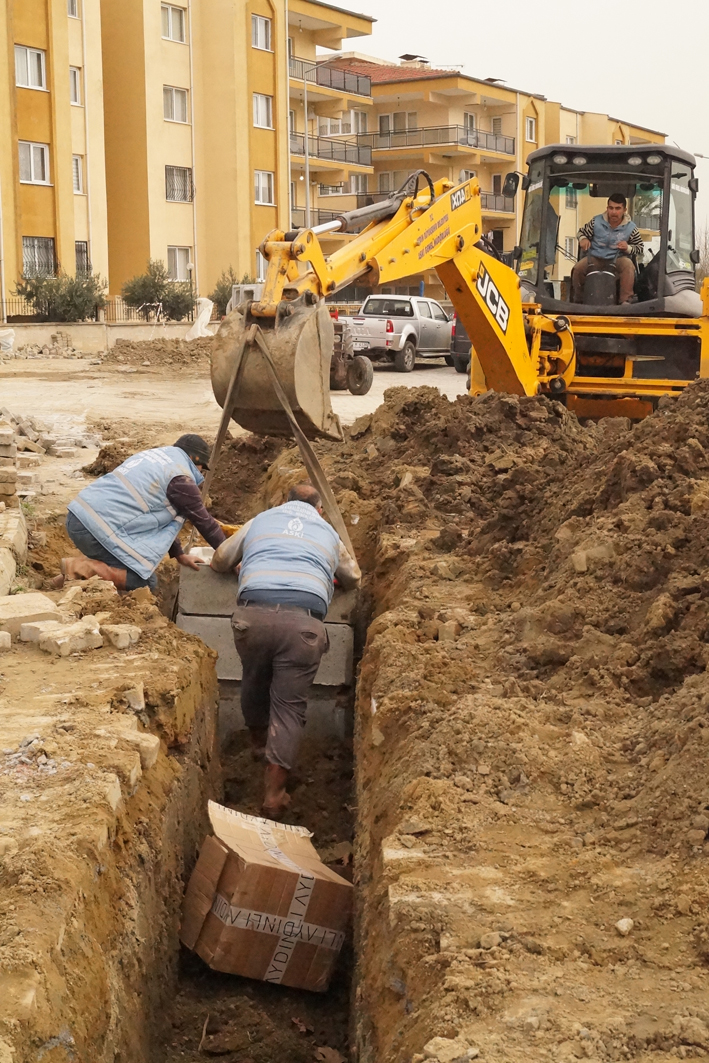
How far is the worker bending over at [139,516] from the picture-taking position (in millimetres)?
7484

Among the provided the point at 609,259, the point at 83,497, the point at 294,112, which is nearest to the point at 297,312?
the point at 83,497

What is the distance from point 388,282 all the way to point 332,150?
127ft

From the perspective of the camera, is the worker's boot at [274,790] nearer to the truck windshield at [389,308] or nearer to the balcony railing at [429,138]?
the truck windshield at [389,308]

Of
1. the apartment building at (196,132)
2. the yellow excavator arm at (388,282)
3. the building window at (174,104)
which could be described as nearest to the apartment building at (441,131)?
the apartment building at (196,132)

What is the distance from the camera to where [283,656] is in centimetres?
672

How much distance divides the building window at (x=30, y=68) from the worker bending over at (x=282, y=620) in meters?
26.8

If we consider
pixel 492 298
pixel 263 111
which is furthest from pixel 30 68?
pixel 492 298

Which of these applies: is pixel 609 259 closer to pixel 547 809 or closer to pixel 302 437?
pixel 302 437

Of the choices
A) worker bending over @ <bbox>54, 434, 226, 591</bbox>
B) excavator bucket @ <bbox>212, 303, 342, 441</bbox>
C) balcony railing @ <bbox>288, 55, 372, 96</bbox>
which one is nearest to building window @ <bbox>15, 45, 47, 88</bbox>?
balcony railing @ <bbox>288, 55, 372, 96</bbox>

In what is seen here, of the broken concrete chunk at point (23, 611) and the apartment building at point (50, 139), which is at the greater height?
the apartment building at point (50, 139)

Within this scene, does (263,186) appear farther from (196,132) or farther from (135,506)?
(135,506)

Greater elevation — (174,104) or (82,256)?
(174,104)

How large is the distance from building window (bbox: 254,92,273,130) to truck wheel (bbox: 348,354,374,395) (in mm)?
21602

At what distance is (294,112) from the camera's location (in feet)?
145
